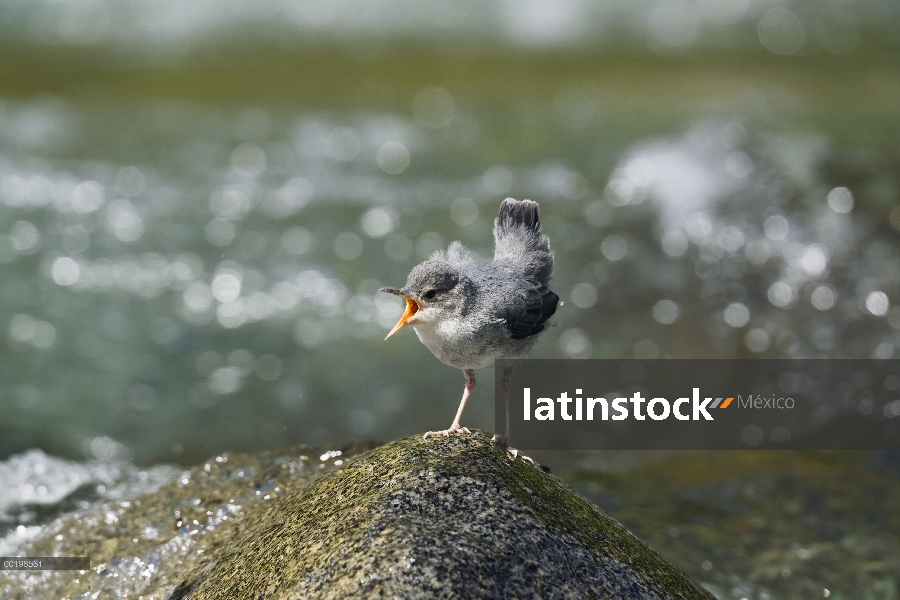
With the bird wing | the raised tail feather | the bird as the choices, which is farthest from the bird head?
the raised tail feather

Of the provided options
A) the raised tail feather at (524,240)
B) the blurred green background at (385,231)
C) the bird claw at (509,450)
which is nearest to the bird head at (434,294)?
the raised tail feather at (524,240)

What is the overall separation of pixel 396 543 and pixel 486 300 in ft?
2.89

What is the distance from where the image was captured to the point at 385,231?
30.0ft

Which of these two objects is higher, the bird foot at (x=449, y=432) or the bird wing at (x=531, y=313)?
the bird wing at (x=531, y=313)

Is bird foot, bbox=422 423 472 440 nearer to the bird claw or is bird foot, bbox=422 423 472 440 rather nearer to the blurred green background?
the bird claw

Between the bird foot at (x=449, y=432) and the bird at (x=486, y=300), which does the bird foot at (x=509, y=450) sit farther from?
the bird foot at (x=449, y=432)

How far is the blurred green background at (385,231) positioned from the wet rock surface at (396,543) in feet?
6.20

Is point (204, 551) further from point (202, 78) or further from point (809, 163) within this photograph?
point (202, 78)

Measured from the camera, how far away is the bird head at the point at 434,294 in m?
2.82

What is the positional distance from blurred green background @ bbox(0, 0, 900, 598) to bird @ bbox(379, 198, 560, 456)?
222cm

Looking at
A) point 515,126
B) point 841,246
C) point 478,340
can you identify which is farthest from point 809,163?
point 478,340

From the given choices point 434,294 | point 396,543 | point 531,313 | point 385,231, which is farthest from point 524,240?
point 385,231

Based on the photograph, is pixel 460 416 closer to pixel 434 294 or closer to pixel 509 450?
pixel 509 450

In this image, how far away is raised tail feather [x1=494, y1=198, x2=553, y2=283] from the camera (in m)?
3.25
